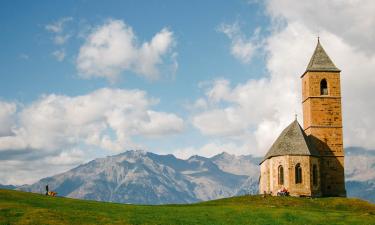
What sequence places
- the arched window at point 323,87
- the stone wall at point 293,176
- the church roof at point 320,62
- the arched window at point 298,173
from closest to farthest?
the stone wall at point 293,176 < the arched window at point 298,173 < the arched window at point 323,87 < the church roof at point 320,62

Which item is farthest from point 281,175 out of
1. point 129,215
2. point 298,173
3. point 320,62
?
point 129,215

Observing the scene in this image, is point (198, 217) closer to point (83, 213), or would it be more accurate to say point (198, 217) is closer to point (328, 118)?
point (83, 213)

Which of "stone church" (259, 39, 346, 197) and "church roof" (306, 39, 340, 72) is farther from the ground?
"church roof" (306, 39, 340, 72)

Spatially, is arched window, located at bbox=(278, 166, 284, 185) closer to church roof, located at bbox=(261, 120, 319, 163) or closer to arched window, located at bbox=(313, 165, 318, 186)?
church roof, located at bbox=(261, 120, 319, 163)

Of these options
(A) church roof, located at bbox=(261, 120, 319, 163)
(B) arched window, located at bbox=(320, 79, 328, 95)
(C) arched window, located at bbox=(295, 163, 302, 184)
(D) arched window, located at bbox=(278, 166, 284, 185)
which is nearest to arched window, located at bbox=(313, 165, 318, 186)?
(A) church roof, located at bbox=(261, 120, 319, 163)

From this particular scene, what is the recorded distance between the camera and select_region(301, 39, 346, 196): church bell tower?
93.0 metres

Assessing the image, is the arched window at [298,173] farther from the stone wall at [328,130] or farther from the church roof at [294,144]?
the stone wall at [328,130]

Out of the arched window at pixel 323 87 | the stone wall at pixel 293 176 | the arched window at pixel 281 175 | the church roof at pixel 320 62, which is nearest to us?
the stone wall at pixel 293 176

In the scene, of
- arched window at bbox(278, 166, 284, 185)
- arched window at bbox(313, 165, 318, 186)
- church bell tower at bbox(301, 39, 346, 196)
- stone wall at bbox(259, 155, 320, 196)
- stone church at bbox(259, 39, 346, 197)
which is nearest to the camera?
stone wall at bbox(259, 155, 320, 196)

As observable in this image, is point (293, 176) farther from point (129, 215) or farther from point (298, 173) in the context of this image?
point (129, 215)

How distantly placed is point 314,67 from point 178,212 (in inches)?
2057

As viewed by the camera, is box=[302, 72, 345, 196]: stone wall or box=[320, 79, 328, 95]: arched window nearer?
box=[302, 72, 345, 196]: stone wall

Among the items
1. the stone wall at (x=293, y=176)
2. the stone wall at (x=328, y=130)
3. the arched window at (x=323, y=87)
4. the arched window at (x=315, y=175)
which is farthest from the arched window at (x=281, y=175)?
the arched window at (x=323, y=87)

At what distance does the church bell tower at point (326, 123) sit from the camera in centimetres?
9300
